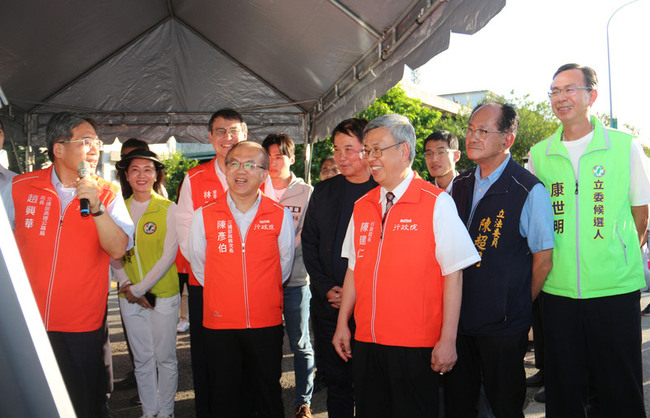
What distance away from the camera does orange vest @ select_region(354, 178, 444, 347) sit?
8.31ft

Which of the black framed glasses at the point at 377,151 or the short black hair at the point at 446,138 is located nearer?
the black framed glasses at the point at 377,151

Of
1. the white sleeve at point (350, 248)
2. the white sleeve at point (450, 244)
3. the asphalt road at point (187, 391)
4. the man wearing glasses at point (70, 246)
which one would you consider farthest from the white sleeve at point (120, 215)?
the asphalt road at point (187, 391)

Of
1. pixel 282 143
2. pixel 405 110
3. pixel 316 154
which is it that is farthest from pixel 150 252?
pixel 405 110

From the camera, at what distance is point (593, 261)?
9.46 feet

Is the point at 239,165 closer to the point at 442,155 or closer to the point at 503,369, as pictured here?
the point at 503,369

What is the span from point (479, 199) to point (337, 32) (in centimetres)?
250

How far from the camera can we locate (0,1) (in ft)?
13.7

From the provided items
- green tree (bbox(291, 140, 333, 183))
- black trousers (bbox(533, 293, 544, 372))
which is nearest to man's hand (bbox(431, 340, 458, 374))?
black trousers (bbox(533, 293, 544, 372))

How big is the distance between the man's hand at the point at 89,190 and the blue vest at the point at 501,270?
6.86 ft

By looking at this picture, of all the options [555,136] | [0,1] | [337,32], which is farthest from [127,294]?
[555,136]

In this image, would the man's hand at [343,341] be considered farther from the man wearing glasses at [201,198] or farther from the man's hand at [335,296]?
the man wearing glasses at [201,198]

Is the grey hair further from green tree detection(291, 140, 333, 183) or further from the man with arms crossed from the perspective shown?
green tree detection(291, 140, 333, 183)

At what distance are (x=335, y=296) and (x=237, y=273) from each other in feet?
2.13

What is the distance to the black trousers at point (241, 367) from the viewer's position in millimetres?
3230
